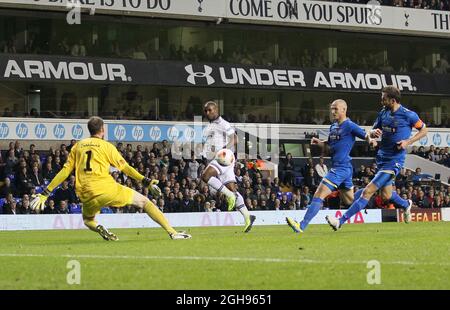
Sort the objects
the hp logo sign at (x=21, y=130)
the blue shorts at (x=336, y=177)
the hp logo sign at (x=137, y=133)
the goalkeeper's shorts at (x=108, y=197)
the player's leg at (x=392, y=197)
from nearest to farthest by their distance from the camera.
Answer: the goalkeeper's shorts at (x=108, y=197) → the blue shorts at (x=336, y=177) → the player's leg at (x=392, y=197) → the hp logo sign at (x=21, y=130) → the hp logo sign at (x=137, y=133)

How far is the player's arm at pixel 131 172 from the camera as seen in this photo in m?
15.5

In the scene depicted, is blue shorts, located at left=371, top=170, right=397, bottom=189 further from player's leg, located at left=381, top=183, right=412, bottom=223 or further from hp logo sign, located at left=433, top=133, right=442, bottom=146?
hp logo sign, located at left=433, top=133, right=442, bottom=146

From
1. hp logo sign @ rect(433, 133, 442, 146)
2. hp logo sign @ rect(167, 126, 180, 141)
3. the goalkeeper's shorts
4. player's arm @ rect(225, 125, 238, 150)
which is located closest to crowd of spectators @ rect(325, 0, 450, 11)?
hp logo sign @ rect(433, 133, 442, 146)

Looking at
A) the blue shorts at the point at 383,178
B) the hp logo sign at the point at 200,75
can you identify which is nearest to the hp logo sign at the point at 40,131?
the hp logo sign at the point at 200,75

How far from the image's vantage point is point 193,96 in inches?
1722

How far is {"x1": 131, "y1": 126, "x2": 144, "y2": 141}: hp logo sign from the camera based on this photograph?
40612 mm

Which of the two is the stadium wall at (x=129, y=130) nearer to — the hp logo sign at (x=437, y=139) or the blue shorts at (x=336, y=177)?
the hp logo sign at (x=437, y=139)

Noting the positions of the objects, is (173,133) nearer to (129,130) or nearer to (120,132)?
(129,130)

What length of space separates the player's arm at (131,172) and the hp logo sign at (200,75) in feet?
86.7

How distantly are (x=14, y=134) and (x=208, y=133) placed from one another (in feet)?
60.6

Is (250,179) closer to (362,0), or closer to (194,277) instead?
(362,0)

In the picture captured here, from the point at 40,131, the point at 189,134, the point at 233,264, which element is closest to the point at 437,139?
the point at 189,134

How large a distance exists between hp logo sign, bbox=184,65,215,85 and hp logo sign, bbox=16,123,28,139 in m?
7.56
